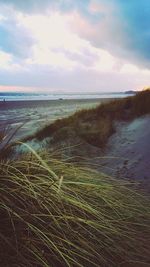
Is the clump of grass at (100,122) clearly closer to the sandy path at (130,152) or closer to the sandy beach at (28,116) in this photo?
the sandy path at (130,152)

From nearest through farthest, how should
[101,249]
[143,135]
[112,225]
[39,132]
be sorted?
[101,249], [112,225], [143,135], [39,132]

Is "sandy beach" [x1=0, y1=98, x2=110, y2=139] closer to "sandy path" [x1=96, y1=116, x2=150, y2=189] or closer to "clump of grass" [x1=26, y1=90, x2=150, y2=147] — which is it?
"clump of grass" [x1=26, y1=90, x2=150, y2=147]

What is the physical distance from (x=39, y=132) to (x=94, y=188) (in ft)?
21.3

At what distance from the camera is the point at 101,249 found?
12.3 ft

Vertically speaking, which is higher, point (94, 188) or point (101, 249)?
point (94, 188)

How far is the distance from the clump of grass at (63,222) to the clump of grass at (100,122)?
12.8 ft

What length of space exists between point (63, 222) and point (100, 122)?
5750 millimetres

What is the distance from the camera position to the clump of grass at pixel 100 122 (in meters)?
8.50

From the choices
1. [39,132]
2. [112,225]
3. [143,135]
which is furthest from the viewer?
[39,132]

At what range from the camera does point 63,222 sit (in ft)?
12.1

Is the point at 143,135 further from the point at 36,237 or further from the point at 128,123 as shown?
the point at 36,237

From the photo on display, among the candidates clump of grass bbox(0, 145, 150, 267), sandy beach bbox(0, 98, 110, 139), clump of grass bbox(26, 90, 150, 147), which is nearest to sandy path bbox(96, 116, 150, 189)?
clump of grass bbox(26, 90, 150, 147)

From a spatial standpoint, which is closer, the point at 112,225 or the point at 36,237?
the point at 36,237

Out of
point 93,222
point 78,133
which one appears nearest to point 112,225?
point 93,222
